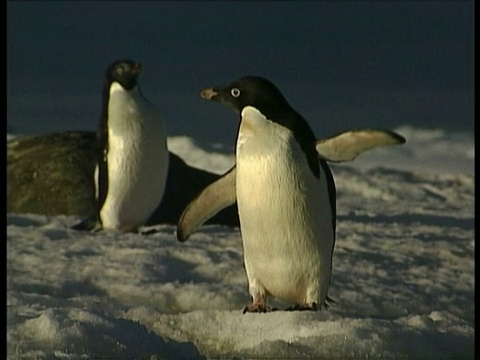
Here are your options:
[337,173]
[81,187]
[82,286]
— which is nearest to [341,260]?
[82,286]

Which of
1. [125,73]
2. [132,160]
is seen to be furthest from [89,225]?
[125,73]

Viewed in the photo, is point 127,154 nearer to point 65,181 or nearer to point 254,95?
point 65,181

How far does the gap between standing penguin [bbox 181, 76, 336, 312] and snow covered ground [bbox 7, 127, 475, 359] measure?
12 cm

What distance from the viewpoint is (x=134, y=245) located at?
3754 millimetres

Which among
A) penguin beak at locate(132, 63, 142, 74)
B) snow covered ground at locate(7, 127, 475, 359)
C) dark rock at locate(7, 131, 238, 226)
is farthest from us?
dark rock at locate(7, 131, 238, 226)

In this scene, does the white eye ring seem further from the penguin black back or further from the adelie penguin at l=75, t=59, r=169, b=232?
the adelie penguin at l=75, t=59, r=169, b=232

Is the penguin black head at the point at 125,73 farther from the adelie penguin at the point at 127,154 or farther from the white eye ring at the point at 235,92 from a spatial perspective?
the white eye ring at the point at 235,92

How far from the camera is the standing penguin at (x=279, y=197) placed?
263 centimetres

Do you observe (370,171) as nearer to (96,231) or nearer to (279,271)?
(96,231)

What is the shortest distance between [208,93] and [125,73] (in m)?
1.60

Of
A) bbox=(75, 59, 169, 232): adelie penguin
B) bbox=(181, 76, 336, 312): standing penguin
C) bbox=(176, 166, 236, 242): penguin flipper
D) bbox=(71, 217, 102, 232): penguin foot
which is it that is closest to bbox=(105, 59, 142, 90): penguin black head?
bbox=(75, 59, 169, 232): adelie penguin

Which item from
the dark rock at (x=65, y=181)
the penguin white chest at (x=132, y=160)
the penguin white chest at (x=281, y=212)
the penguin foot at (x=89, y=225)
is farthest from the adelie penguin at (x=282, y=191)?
the dark rock at (x=65, y=181)

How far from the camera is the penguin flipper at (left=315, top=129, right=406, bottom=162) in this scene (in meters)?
2.58
